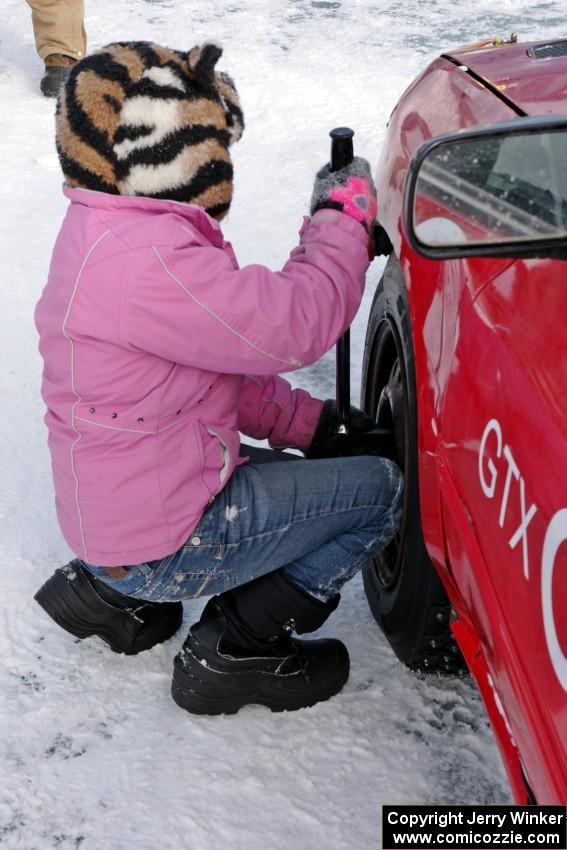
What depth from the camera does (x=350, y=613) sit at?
2.39 m

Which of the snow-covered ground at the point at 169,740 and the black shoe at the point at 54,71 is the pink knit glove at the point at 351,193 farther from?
the black shoe at the point at 54,71

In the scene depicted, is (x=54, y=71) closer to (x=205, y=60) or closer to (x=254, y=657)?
(x=205, y=60)

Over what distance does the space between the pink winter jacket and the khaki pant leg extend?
4087 mm

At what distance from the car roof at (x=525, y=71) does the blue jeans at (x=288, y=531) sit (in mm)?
735

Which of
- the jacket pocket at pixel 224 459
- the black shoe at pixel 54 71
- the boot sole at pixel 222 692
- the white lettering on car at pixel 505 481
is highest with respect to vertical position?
the white lettering on car at pixel 505 481

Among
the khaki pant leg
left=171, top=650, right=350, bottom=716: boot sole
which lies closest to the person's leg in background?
the khaki pant leg

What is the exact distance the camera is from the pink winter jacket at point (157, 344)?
1.71 m

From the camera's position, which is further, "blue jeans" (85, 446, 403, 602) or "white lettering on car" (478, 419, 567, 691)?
"blue jeans" (85, 446, 403, 602)

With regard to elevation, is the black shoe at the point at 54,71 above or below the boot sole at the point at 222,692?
above

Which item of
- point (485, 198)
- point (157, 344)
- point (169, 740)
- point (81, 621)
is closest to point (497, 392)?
point (485, 198)

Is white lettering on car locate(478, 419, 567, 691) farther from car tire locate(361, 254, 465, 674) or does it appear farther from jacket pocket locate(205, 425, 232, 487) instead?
jacket pocket locate(205, 425, 232, 487)

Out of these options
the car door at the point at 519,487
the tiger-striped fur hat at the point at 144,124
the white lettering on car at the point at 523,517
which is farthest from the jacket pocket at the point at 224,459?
the white lettering on car at the point at 523,517

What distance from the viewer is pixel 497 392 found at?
1328 mm

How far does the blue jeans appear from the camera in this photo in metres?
1.98
